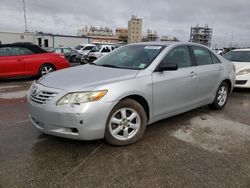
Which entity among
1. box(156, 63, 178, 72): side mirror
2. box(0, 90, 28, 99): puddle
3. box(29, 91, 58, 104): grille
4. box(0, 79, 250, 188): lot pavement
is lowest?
box(0, 79, 250, 188): lot pavement

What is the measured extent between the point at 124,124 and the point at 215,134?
162 centimetres

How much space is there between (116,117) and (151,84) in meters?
0.74

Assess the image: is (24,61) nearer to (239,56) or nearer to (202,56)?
(202,56)

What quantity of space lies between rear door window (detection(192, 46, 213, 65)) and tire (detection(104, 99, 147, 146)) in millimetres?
1840

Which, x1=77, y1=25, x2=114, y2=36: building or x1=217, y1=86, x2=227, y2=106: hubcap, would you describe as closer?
x1=217, y1=86, x2=227, y2=106: hubcap

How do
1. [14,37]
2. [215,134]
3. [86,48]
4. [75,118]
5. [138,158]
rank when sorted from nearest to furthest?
[75,118]
[138,158]
[215,134]
[86,48]
[14,37]

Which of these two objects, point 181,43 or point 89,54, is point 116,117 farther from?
point 89,54

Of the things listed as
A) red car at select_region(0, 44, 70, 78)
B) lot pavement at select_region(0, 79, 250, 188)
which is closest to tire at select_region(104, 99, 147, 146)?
lot pavement at select_region(0, 79, 250, 188)

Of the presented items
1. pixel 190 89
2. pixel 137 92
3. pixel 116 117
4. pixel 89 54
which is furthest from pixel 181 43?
pixel 89 54

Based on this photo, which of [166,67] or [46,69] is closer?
[166,67]

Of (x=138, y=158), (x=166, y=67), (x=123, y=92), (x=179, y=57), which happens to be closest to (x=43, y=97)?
(x=123, y=92)

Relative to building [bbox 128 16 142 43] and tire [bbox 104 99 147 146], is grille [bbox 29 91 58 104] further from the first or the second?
building [bbox 128 16 142 43]

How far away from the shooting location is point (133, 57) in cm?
403

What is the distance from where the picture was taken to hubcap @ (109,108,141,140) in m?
3.19
